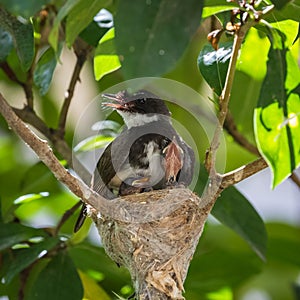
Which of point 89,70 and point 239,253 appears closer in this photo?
point 239,253

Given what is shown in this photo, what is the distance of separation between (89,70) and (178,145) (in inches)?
39.1

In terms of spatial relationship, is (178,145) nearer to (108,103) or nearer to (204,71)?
(108,103)

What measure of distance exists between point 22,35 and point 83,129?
3.36ft

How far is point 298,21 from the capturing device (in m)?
2.24

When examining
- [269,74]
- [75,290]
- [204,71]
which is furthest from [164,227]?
[269,74]

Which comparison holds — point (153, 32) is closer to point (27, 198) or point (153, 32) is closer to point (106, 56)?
point (106, 56)

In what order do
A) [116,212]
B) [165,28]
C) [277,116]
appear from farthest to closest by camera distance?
[116,212]
[277,116]
[165,28]

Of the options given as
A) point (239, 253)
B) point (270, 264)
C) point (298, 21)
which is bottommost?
point (270, 264)

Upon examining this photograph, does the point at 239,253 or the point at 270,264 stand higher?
the point at 239,253

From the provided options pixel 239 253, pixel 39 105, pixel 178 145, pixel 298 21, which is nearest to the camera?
pixel 298 21

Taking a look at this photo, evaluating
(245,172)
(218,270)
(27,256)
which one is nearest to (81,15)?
(245,172)

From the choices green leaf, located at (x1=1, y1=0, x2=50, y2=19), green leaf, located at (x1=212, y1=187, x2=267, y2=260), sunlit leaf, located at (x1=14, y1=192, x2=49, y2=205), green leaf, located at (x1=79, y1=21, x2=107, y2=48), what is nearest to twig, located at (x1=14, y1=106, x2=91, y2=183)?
sunlit leaf, located at (x1=14, y1=192, x2=49, y2=205)

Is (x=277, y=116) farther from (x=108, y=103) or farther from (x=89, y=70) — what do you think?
(x=89, y=70)

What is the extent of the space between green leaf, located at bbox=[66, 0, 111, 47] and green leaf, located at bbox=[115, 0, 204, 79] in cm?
30
